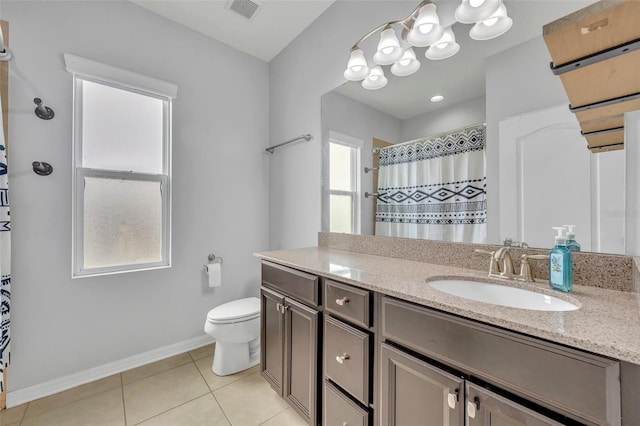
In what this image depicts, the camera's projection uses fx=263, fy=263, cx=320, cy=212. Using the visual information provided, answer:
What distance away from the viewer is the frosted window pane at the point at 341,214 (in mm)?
1899

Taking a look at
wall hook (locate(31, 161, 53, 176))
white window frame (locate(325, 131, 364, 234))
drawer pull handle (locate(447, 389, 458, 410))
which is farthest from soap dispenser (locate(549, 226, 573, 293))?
wall hook (locate(31, 161, 53, 176))

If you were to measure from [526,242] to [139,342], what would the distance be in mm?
2596

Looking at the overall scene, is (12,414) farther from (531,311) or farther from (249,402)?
(531,311)

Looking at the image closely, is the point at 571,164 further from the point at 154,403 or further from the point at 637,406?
the point at 154,403

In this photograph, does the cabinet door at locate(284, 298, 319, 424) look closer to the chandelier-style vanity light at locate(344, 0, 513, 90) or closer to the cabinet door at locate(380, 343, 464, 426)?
the cabinet door at locate(380, 343, 464, 426)

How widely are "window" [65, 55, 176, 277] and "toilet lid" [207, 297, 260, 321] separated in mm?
634

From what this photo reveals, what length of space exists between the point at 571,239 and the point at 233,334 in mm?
1929

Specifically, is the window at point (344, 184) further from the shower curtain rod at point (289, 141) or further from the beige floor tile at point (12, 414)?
the beige floor tile at point (12, 414)

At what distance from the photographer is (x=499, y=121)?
1.20 m

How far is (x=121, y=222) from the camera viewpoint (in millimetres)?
1999

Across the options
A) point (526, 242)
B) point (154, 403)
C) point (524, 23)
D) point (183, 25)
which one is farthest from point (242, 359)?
point (183, 25)

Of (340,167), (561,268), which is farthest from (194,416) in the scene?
(561,268)

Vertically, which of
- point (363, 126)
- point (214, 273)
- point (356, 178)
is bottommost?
point (214, 273)

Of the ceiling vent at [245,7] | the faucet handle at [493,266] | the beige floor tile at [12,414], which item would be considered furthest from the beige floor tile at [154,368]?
the ceiling vent at [245,7]
